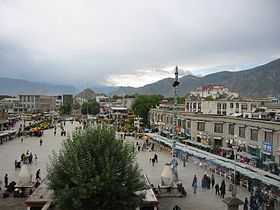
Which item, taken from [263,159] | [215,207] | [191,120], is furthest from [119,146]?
[191,120]

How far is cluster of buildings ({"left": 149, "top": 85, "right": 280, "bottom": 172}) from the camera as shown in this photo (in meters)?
36.7

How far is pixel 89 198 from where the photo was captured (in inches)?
656

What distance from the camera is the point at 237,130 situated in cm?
4472

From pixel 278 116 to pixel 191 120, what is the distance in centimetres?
1746

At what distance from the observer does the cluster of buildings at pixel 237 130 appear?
1443 inches

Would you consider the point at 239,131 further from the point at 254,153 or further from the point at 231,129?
the point at 254,153

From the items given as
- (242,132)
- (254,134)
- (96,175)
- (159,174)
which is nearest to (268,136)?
(254,134)

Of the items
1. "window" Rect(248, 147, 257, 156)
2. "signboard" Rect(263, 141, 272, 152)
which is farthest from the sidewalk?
"window" Rect(248, 147, 257, 156)

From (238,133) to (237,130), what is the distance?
0.46m

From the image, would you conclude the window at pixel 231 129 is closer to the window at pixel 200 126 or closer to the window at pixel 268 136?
the window at pixel 200 126

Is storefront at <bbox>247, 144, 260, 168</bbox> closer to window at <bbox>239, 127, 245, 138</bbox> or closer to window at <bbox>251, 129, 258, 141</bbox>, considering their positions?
window at <bbox>251, 129, 258, 141</bbox>

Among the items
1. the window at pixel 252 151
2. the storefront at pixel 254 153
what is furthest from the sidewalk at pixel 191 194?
the window at pixel 252 151

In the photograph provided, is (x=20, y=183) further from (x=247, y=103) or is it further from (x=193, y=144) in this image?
(x=247, y=103)

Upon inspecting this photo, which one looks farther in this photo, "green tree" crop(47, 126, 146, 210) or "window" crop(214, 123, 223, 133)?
"window" crop(214, 123, 223, 133)
